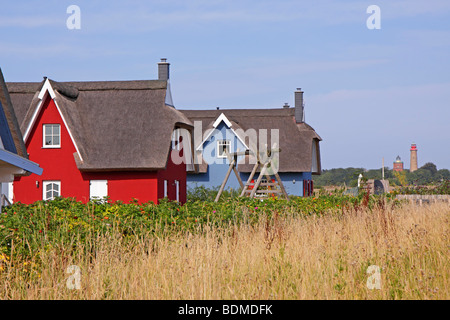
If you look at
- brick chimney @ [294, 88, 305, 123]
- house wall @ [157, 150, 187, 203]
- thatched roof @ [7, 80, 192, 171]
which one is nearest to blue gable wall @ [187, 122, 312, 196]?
brick chimney @ [294, 88, 305, 123]

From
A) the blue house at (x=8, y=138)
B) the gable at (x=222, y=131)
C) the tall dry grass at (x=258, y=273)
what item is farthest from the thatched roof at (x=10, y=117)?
the gable at (x=222, y=131)

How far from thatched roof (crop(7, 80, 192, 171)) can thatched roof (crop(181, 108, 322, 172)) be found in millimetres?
10774

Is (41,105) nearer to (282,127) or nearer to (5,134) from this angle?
(5,134)

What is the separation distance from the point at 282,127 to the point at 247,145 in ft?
12.4

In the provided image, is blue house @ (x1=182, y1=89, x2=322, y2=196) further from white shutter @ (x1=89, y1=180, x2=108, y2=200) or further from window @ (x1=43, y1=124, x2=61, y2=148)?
window @ (x1=43, y1=124, x2=61, y2=148)

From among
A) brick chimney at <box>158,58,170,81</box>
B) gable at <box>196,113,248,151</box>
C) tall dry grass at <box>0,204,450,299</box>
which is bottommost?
tall dry grass at <box>0,204,450,299</box>

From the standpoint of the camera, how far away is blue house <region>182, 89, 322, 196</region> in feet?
116

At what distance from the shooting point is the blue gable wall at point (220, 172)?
3566 cm

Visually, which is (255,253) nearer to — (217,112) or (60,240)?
(60,240)

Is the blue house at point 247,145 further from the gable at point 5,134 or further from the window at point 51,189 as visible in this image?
the gable at point 5,134

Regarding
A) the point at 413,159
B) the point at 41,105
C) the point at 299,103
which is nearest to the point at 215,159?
the point at 299,103
